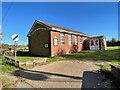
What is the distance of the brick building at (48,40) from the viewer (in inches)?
813

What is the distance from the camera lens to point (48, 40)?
20.6 meters

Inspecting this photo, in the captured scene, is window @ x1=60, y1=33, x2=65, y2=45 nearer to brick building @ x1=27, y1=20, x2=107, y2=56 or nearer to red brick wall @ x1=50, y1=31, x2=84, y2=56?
brick building @ x1=27, y1=20, x2=107, y2=56

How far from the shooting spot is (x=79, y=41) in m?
29.5

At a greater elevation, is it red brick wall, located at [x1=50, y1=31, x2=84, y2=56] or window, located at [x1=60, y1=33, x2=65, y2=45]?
window, located at [x1=60, y1=33, x2=65, y2=45]

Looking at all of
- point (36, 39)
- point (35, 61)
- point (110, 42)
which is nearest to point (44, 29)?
point (36, 39)

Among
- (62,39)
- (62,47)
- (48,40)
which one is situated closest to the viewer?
(48,40)

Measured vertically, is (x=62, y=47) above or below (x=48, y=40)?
below

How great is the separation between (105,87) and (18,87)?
353 centimetres

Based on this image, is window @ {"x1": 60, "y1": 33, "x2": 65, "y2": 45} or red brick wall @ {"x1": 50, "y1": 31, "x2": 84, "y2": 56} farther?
window @ {"x1": 60, "y1": 33, "x2": 65, "y2": 45}

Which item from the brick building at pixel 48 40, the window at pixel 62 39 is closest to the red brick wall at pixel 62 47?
the brick building at pixel 48 40

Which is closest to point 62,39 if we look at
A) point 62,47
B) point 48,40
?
point 62,47

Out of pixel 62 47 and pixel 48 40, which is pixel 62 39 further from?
pixel 48 40

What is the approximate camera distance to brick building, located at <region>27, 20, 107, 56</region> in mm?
20650

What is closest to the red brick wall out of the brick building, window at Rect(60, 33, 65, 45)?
the brick building
